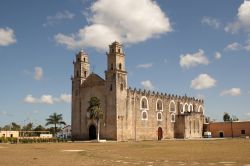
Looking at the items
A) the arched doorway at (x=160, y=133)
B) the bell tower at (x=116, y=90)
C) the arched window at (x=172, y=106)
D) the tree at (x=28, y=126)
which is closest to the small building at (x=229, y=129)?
the arched window at (x=172, y=106)

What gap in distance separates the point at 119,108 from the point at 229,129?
112ft

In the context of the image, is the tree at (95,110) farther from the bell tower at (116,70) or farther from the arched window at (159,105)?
the arched window at (159,105)

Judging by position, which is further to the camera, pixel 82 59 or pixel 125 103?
pixel 82 59

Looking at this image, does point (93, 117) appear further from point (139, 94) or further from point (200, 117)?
point (200, 117)

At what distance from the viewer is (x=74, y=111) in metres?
68.9

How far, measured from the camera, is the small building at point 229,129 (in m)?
82.8

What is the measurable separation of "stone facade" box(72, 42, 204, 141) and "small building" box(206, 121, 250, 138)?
10.8m

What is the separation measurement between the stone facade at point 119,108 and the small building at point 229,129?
35.4 feet

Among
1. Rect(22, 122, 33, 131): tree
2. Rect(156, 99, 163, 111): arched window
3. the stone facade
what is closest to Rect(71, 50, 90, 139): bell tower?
the stone facade

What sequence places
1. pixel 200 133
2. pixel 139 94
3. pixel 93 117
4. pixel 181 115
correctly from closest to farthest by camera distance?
pixel 93 117, pixel 139 94, pixel 181 115, pixel 200 133

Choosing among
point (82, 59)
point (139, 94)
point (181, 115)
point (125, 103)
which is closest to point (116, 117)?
point (125, 103)

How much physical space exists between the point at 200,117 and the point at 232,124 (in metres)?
7.50

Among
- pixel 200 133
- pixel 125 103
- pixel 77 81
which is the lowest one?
pixel 200 133

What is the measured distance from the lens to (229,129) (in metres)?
85.0
